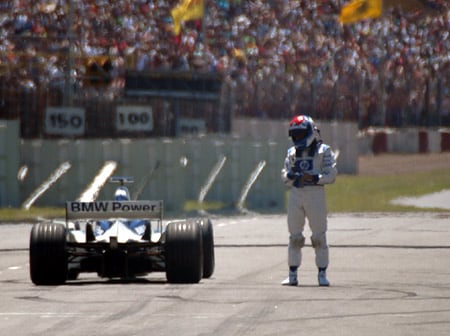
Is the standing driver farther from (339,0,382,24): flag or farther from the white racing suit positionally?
(339,0,382,24): flag

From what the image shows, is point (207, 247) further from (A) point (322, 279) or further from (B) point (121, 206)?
(A) point (322, 279)

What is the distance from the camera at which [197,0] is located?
34844 mm

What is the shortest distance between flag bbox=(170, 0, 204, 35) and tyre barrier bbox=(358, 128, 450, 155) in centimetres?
1151

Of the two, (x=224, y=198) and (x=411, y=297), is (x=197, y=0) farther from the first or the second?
(x=411, y=297)

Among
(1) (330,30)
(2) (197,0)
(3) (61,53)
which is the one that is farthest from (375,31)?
(3) (61,53)

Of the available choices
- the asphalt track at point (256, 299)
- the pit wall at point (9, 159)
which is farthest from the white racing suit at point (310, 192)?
the pit wall at point (9, 159)

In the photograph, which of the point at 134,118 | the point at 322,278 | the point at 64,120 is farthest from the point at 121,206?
the point at 134,118

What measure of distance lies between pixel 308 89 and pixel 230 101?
263 inches

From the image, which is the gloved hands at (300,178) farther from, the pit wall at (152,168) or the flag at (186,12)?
the flag at (186,12)

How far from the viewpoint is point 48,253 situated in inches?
460

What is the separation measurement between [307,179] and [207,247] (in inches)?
50.3

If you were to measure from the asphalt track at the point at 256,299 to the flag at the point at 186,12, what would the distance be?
58.9 ft

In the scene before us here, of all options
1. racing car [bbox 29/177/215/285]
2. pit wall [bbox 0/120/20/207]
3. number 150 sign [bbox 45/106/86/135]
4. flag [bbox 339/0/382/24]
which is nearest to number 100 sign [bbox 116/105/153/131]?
number 150 sign [bbox 45/106/86/135]

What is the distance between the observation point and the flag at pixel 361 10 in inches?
1564
